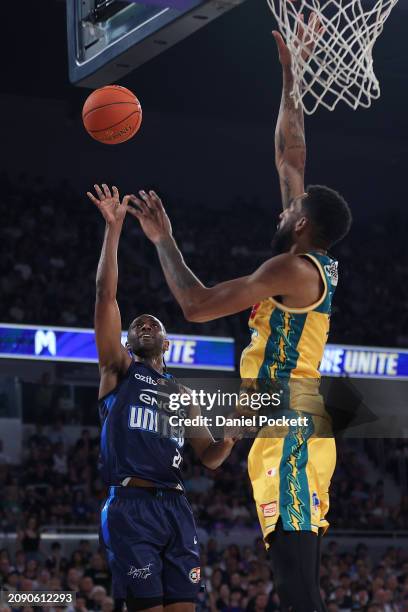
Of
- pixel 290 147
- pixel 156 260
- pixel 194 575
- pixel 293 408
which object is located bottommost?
pixel 194 575

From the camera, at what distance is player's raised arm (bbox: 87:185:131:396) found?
455 centimetres

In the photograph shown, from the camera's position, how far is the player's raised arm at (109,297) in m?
4.55

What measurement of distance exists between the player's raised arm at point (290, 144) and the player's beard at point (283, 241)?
0.44 m

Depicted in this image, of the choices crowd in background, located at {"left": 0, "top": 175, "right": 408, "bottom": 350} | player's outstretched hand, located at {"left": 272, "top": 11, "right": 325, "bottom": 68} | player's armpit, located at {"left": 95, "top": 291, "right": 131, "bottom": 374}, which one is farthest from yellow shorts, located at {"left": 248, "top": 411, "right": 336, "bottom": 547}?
crowd in background, located at {"left": 0, "top": 175, "right": 408, "bottom": 350}

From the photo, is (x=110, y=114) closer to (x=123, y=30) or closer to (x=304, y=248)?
(x=123, y=30)

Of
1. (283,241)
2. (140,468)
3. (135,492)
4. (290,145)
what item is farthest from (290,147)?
(135,492)

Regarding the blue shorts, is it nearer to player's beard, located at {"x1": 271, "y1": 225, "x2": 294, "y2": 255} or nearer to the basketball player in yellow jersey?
the basketball player in yellow jersey

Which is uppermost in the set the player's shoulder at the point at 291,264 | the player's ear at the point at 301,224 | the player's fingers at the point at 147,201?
the player's fingers at the point at 147,201

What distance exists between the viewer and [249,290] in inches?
139

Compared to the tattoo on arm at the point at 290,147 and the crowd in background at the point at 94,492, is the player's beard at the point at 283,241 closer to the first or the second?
the tattoo on arm at the point at 290,147

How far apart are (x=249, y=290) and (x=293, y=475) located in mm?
689

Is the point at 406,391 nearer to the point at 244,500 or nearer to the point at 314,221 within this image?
the point at 244,500

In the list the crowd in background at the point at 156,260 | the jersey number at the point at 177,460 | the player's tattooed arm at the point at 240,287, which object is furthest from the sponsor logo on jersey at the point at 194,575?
the crowd in background at the point at 156,260

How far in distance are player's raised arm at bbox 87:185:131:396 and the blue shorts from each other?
1.83 ft
